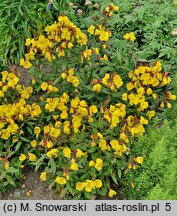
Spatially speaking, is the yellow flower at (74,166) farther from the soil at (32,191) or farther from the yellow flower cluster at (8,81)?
the yellow flower cluster at (8,81)

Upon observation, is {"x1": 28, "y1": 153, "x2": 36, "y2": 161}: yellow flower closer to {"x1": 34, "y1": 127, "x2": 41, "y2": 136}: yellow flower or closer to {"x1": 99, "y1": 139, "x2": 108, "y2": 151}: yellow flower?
{"x1": 34, "y1": 127, "x2": 41, "y2": 136}: yellow flower

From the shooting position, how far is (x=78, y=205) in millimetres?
3430

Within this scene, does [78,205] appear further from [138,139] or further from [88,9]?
[88,9]

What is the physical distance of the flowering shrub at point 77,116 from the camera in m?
3.51

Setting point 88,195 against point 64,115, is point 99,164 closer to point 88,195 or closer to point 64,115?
point 88,195

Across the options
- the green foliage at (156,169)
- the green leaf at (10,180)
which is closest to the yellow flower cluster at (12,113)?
the green leaf at (10,180)

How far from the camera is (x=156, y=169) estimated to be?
11.6ft

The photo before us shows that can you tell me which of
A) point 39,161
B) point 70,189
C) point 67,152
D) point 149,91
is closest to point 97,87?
point 149,91

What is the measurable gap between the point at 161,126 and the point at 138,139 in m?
0.32

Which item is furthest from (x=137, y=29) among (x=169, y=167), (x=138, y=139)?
(x=169, y=167)

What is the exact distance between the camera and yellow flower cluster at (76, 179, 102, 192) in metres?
3.38

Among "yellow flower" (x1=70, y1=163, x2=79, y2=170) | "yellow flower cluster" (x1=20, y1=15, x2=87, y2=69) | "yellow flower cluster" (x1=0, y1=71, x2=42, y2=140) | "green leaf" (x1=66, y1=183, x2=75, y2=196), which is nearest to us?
"yellow flower" (x1=70, y1=163, x2=79, y2=170)

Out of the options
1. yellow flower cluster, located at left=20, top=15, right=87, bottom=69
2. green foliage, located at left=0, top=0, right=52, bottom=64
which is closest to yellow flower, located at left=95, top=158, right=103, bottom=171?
yellow flower cluster, located at left=20, top=15, right=87, bottom=69

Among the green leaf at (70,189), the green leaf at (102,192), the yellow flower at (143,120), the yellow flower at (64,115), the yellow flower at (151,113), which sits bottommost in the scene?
the green leaf at (102,192)
